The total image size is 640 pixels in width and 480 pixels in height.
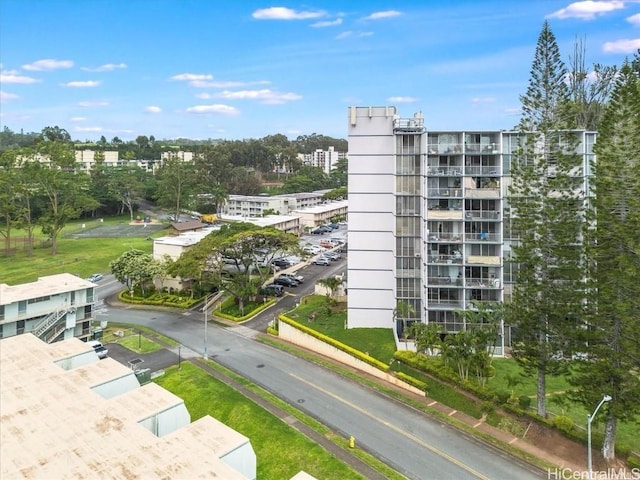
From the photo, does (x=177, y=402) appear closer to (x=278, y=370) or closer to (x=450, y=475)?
(x=278, y=370)

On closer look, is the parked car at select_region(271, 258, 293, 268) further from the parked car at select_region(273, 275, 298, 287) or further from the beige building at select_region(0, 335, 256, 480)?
the beige building at select_region(0, 335, 256, 480)

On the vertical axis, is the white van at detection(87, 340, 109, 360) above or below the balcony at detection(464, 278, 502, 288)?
below

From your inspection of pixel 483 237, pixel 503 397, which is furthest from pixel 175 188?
pixel 503 397

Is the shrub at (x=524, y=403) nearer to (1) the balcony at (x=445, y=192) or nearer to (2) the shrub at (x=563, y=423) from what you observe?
(2) the shrub at (x=563, y=423)

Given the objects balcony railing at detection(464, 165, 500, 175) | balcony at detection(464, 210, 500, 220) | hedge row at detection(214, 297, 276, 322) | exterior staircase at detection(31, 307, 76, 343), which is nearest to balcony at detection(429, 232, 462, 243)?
balcony at detection(464, 210, 500, 220)

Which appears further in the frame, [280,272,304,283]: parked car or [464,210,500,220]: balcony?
[280,272,304,283]: parked car

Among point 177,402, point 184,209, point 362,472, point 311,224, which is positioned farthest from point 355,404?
point 184,209

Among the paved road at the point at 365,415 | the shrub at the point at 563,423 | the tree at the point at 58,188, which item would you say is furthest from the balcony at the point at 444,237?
the tree at the point at 58,188
